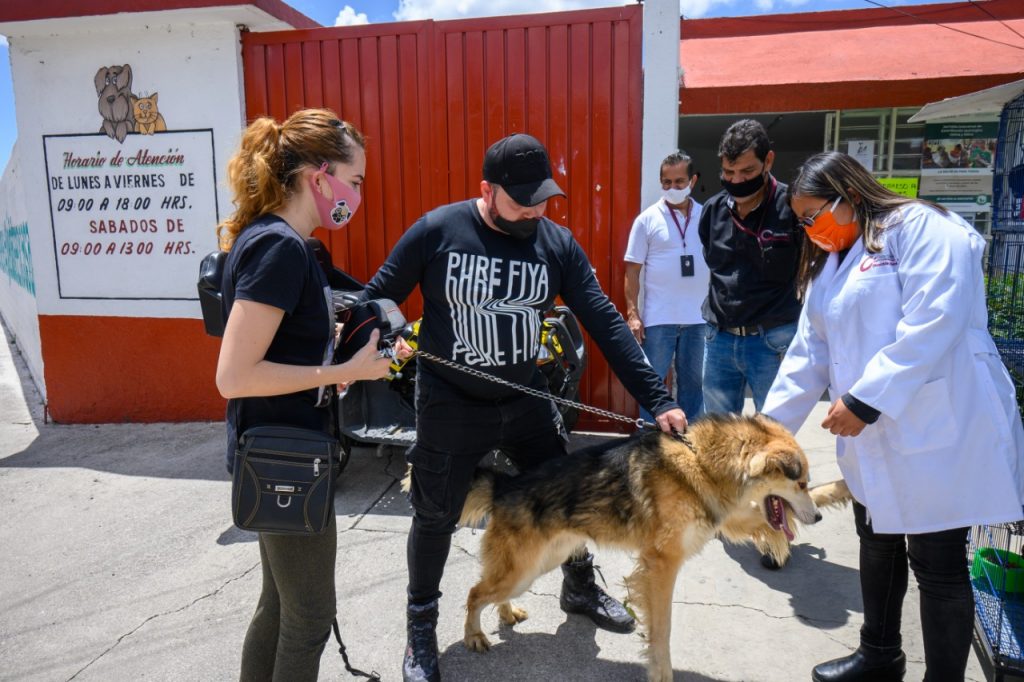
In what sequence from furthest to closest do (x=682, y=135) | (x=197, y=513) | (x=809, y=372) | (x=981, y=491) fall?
1. (x=682, y=135)
2. (x=197, y=513)
3. (x=809, y=372)
4. (x=981, y=491)

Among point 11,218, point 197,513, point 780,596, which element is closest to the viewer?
point 780,596

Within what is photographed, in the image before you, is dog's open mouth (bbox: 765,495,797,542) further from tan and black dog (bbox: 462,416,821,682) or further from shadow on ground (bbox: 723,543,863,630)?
shadow on ground (bbox: 723,543,863,630)

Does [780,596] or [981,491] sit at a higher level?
[981,491]

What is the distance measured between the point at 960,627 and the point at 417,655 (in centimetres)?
204

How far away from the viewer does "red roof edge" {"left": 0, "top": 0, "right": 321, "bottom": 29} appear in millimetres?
5719

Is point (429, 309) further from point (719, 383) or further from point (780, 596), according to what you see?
point (780, 596)

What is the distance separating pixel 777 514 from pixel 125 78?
258 inches

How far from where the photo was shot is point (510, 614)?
3246mm

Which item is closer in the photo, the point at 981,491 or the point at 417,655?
the point at 981,491

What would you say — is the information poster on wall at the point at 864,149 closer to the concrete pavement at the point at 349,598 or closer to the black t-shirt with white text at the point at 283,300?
the concrete pavement at the point at 349,598

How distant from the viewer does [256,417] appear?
203cm

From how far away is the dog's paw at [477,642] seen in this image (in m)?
3.05

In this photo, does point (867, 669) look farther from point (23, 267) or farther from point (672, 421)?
point (23, 267)

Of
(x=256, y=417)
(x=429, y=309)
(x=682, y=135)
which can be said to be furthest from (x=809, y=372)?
(x=682, y=135)
